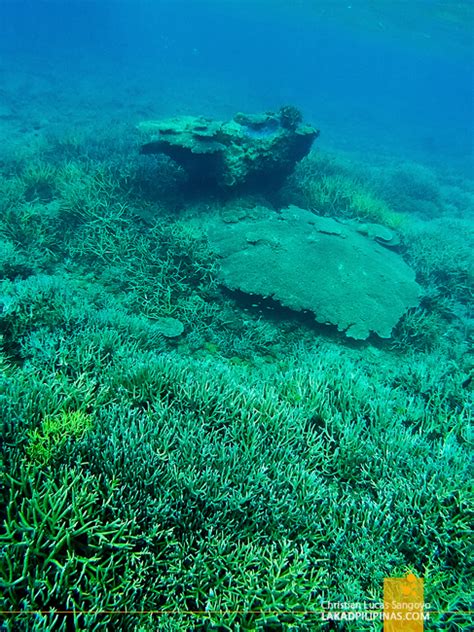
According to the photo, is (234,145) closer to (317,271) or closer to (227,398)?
(317,271)

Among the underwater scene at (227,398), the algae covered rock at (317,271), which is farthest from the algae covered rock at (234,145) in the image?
the algae covered rock at (317,271)

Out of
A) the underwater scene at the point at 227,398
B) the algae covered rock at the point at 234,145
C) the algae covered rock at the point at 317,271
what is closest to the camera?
the underwater scene at the point at 227,398

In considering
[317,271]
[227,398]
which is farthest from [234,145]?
[227,398]

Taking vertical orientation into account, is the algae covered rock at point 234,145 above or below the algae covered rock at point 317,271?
above

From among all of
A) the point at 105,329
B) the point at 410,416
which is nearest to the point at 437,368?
the point at 410,416

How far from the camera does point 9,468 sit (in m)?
2.65

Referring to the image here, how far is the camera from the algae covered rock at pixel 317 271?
6480 mm

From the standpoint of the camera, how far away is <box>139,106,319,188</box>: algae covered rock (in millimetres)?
8461

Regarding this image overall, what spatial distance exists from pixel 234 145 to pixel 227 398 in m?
7.34

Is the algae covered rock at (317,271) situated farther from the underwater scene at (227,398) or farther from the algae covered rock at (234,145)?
the algae covered rock at (234,145)

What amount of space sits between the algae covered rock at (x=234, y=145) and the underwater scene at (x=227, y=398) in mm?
58

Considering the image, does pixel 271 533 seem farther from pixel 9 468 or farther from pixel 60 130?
pixel 60 130

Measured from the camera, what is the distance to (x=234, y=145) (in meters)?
Result: 9.01

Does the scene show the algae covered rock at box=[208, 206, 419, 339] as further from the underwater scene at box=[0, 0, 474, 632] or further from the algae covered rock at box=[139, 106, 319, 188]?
the algae covered rock at box=[139, 106, 319, 188]
